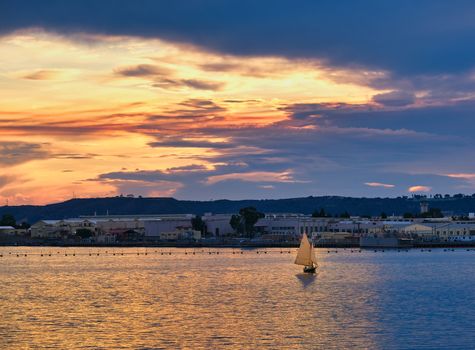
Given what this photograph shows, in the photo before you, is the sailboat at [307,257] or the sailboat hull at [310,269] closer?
the sailboat hull at [310,269]

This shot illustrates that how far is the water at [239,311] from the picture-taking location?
5084 cm

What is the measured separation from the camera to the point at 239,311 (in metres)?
64.4

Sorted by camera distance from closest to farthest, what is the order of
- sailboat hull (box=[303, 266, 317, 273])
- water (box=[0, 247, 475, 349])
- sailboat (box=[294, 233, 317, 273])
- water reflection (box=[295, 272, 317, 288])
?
water (box=[0, 247, 475, 349]) < water reflection (box=[295, 272, 317, 288]) < sailboat hull (box=[303, 266, 317, 273]) < sailboat (box=[294, 233, 317, 273])

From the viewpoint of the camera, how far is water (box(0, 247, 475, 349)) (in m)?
50.8

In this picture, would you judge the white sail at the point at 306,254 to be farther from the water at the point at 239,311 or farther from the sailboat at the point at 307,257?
the water at the point at 239,311

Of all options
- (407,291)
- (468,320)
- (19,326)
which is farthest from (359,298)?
(19,326)

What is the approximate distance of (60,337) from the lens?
5216 cm

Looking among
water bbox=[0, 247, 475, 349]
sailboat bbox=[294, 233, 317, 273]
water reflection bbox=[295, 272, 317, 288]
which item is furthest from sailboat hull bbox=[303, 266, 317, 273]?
water bbox=[0, 247, 475, 349]

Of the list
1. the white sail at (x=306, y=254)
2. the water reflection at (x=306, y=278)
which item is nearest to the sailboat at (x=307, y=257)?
the white sail at (x=306, y=254)

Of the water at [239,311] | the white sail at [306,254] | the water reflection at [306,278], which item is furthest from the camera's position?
the white sail at [306,254]

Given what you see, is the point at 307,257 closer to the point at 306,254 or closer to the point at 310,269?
the point at 306,254

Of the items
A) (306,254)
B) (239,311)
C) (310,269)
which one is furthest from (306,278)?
(239,311)

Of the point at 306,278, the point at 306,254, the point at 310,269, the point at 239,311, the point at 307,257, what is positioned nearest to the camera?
the point at 239,311

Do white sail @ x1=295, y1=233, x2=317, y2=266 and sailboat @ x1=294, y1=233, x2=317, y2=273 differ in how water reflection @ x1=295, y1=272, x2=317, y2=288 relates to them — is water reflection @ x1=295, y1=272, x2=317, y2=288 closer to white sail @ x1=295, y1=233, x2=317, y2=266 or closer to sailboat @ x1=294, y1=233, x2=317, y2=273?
sailboat @ x1=294, y1=233, x2=317, y2=273
